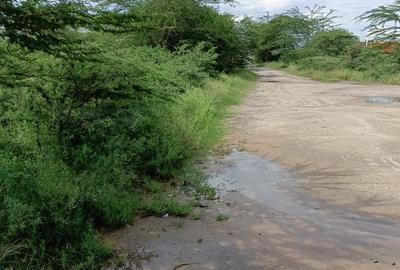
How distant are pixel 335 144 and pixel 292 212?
3.75 meters

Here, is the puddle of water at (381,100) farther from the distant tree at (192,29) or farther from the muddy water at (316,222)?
the muddy water at (316,222)

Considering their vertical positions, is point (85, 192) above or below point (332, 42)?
below

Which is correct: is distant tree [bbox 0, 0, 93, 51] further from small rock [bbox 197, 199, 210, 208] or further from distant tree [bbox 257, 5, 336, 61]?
distant tree [bbox 257, 5, 336, 61]

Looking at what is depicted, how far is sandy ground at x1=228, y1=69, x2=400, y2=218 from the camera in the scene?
6.16 metres

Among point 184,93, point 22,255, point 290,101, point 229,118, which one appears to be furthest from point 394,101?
point 22,255

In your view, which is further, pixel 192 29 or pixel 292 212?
pixel 192 29

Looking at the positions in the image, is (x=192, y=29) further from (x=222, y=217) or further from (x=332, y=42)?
(x=332, y=42)

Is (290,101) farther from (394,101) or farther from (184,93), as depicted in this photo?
(184,93)

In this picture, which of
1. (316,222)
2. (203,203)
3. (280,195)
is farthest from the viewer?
(280,195)

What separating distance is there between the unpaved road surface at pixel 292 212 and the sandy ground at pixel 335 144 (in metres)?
0.02

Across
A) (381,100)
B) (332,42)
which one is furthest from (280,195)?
(332,42)

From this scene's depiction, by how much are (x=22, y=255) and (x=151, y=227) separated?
1.51 m

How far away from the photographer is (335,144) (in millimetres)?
8859

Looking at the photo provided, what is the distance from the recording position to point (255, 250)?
4.51m
